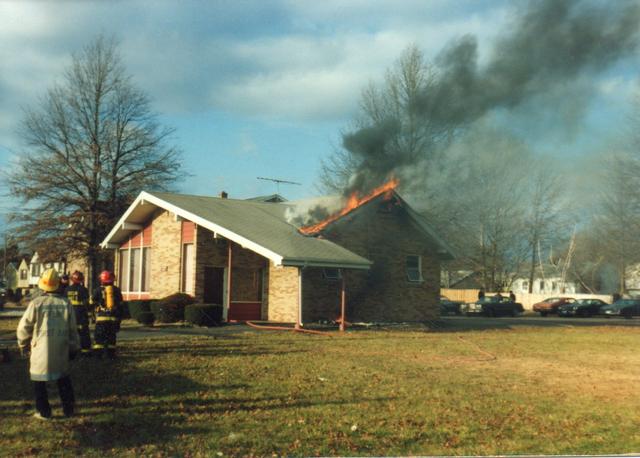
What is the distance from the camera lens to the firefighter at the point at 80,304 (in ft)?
42.2

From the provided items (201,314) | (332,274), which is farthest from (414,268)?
(201,314)

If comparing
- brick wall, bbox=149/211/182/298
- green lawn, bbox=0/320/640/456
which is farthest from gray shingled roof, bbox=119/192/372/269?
green lawn, bbox=0/320/640/456

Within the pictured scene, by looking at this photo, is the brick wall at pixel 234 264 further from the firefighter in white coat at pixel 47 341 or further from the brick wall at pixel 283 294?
the firefighter in white coat at pixel 47 341

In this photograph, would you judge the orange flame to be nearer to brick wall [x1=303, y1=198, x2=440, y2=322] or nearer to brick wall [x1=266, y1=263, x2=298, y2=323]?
brick wall [x1=303, y1=198, x2=440, y2=322]

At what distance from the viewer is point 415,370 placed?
12.6 metres

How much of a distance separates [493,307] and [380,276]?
22235 mm

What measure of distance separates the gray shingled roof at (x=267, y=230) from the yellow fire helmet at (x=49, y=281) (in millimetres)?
12283

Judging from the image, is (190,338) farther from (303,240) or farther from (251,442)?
(251,442)

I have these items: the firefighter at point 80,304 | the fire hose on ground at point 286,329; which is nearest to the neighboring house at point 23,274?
the fire hose on ground at point 286,329

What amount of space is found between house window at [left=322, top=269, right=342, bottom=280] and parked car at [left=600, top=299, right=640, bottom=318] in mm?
28735

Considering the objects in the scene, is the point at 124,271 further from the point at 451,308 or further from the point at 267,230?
the point at 451,308

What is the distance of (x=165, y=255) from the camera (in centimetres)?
2628

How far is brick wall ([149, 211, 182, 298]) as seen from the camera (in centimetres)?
2555

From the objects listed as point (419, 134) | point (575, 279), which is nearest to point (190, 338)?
point (419, 134)
